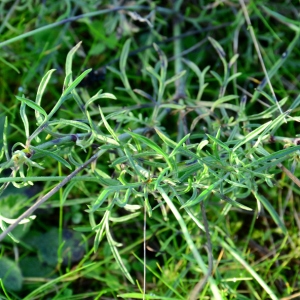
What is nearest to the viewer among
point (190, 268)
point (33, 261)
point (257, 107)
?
point (190, 268)

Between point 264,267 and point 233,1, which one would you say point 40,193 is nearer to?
point 264,267

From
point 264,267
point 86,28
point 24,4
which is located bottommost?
point 264,267

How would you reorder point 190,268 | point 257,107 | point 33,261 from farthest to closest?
point 257,107, point 33,261, point 190,268

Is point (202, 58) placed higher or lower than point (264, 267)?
higher

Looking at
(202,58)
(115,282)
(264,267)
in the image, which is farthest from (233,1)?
(115,282)

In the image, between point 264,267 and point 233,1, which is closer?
point 264,267

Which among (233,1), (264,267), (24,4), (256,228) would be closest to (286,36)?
(233,1)

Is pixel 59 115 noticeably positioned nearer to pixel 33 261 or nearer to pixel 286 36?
pixel 33 261
